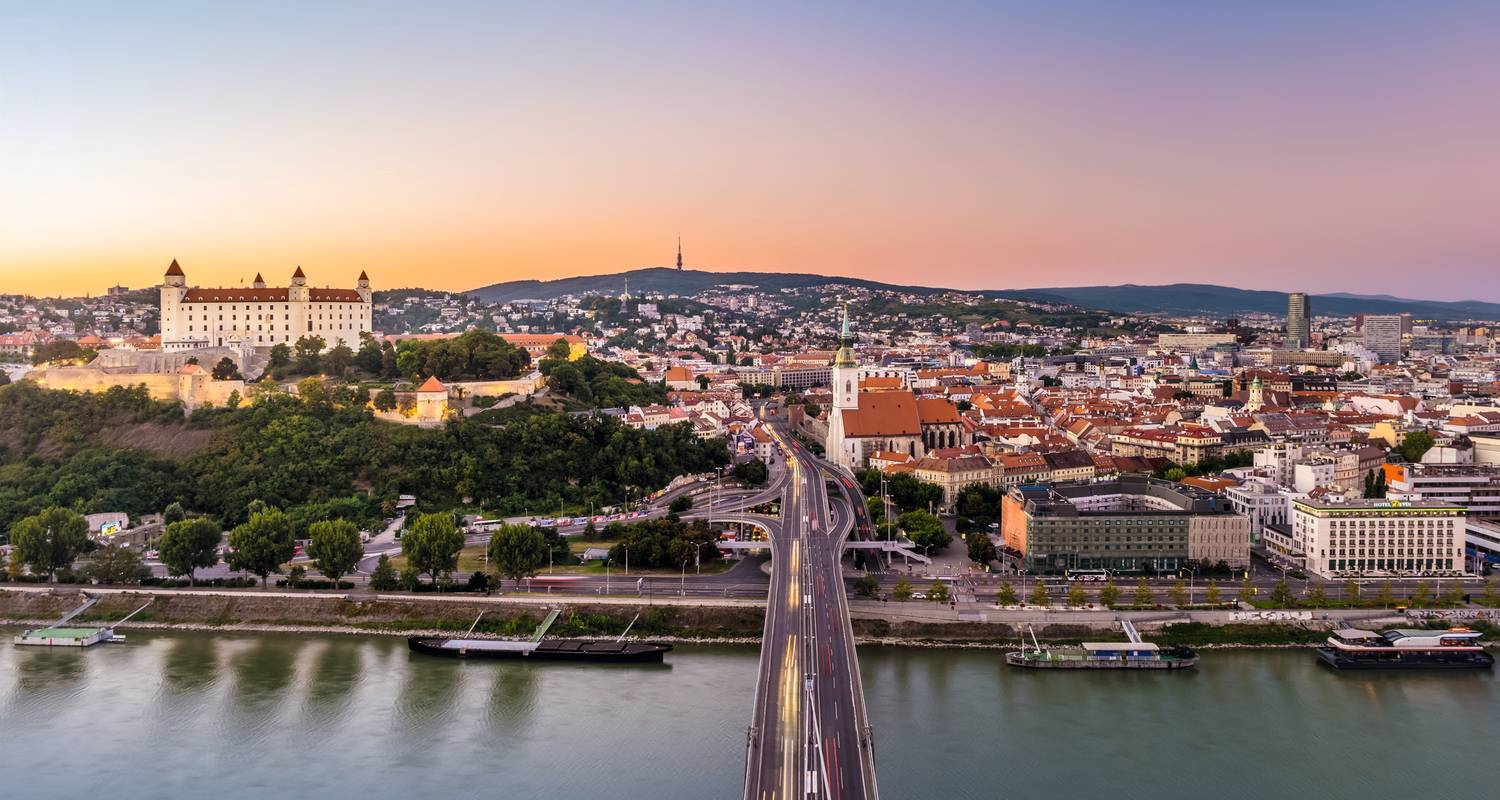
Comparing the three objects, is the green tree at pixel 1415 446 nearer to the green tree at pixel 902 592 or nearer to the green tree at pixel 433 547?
the green tree at pixel 902 592

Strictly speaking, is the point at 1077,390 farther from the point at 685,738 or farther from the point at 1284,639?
the point at 685,738

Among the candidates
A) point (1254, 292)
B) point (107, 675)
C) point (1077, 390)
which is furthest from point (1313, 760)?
point (1254, 292)

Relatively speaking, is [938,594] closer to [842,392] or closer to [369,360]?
[842,392]

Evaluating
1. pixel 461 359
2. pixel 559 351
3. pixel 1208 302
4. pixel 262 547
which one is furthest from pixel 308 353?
pixel 1208 302

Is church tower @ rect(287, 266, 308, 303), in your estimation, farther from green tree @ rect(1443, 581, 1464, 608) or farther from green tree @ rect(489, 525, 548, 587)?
green tree @ rect(1443, 581, 1464, 608)

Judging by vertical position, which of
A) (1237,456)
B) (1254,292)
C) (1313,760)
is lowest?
(1313,760)

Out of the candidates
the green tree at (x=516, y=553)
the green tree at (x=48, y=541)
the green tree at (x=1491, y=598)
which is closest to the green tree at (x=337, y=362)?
the green tree at (x=48, y=541)

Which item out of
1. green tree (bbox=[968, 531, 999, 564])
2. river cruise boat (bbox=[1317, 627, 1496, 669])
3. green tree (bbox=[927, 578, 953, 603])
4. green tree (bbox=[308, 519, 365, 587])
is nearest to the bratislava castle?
green tree (bbox=[308, 519, 365, 587])
